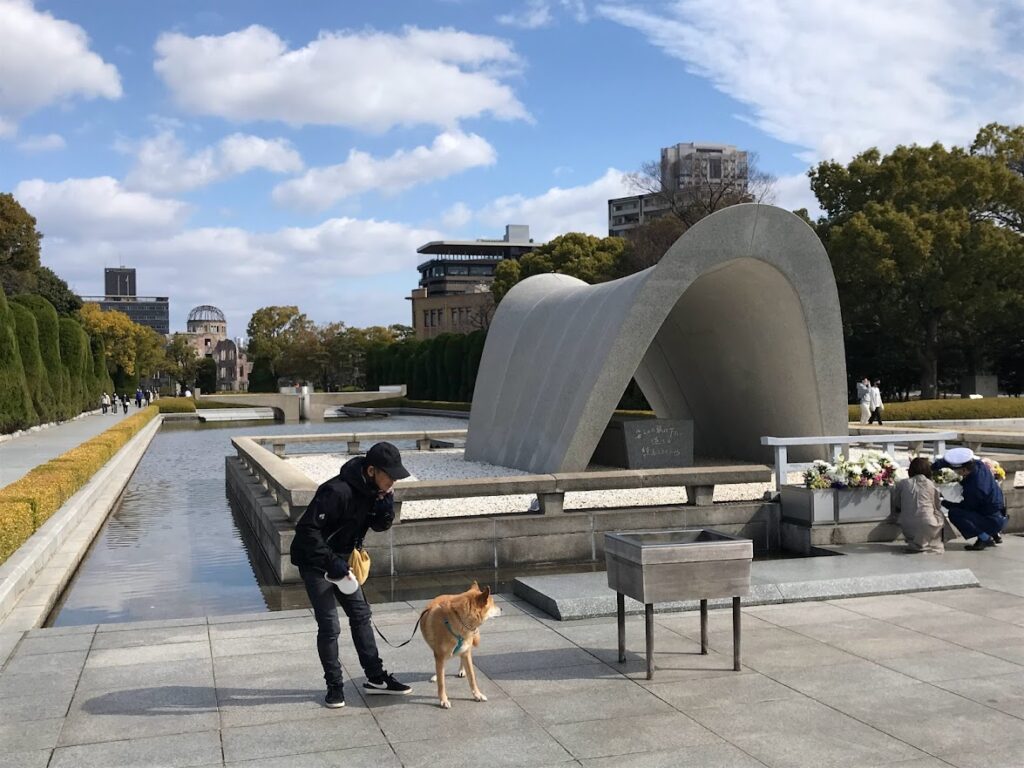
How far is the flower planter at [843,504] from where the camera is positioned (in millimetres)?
11195

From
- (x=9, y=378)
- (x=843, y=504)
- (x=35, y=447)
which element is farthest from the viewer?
(x=9, y=378)

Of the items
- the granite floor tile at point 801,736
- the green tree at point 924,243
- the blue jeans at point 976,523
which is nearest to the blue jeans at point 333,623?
the granite floor tile at point 801,736

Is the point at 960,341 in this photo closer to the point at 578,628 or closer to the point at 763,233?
the point at 763,233

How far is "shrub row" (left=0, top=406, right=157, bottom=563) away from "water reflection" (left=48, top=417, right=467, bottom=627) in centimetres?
77

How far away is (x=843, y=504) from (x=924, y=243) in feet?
98.1

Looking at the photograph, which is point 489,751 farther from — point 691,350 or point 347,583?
point 691,350

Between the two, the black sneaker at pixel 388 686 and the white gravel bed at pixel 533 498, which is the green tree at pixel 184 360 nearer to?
the white gravel bed at pixel 533 498

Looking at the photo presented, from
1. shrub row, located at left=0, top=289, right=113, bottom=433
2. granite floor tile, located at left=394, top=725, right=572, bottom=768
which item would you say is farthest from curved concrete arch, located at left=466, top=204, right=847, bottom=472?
shrub row, located at left=0, top=289, right=113, bottom=433

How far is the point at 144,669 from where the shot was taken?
644 centimetres

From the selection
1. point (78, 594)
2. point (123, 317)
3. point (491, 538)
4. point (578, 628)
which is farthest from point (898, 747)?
point (123, 317)

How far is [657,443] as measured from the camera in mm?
16656

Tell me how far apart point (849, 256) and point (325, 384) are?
229 feet

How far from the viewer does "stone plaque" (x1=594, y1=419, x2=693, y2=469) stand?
16.6 m

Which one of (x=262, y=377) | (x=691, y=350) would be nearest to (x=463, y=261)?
(x=262, y=377)
